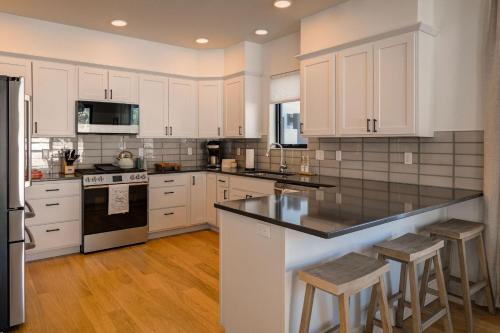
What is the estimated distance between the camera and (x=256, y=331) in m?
2.03

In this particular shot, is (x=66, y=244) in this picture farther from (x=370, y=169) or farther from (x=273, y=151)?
(x=370, y=169)

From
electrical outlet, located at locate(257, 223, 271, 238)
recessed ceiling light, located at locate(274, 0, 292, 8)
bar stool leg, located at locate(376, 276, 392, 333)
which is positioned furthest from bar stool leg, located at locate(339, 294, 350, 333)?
recessed ceiling light, located at locate(274, 0, 292, 8)

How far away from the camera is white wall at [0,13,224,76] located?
3852mm

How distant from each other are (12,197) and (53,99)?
2055mm

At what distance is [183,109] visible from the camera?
202 inches

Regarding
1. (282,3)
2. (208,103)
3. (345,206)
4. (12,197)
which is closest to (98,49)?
(208,103)

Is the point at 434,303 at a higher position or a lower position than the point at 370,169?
lower

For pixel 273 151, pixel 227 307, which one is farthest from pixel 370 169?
pixel 227 307

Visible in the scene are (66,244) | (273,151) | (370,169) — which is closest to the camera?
(370,169)

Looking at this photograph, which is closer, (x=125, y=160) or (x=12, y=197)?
(x=12, y=197)

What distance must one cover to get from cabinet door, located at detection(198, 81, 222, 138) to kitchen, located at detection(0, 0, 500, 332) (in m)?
0.02

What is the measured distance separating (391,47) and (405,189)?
1.22 meters

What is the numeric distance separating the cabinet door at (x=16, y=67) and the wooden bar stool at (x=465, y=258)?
4.14 m

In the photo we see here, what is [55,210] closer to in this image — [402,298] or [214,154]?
[214,154]
